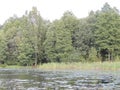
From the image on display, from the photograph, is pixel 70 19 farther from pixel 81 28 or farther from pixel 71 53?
pixel 71 53

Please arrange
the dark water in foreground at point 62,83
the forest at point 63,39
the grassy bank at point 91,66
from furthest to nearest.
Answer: the forest at point 63,39
the grassy bank at point 91,66
the dark water in foreground at point 62,83

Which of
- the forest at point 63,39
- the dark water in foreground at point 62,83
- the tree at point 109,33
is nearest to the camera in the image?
the dark water in foreground at point 62,83

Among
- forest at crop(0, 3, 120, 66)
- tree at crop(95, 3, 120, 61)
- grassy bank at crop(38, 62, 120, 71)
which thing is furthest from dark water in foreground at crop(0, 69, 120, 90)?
tree at crop(95, 3, 120, 61)

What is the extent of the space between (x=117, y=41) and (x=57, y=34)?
13.7 m

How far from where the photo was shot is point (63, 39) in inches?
2606

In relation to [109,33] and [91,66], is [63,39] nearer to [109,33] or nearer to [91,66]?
[109,33]

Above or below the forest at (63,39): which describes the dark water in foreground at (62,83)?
below

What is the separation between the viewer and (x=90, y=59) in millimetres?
60906

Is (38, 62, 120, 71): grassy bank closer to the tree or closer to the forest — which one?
the forest

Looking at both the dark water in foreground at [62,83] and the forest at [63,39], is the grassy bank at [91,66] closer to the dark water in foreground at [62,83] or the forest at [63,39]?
Answer: the forest at [63,39]

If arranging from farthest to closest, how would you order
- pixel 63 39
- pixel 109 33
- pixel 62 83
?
1. pixel 63 39
2. pixel 109 33
3. pixel 62 83

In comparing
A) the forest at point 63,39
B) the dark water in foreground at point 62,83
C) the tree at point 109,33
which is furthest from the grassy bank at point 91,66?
the tree at point 109,33

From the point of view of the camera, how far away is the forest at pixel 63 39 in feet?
201

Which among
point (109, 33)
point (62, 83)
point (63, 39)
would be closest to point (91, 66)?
point (109, 33)
